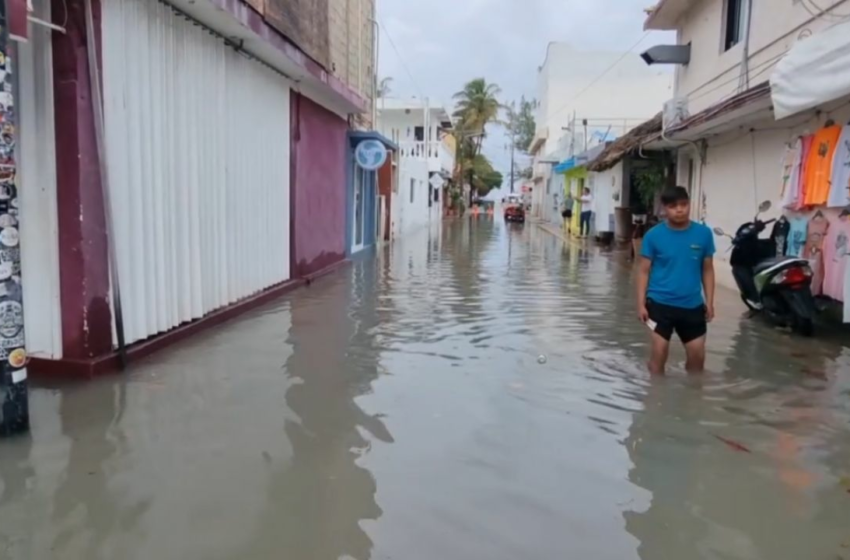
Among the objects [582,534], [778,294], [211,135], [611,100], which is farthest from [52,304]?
[611,100]

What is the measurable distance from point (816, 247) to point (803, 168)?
3.75 ft

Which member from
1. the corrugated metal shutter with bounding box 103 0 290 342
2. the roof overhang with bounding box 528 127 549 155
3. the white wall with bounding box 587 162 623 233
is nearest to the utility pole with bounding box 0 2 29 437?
the corrugated metal shutter with bounding box 103 0 290 342

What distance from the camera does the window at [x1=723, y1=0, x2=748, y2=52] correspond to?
1296 centimetres

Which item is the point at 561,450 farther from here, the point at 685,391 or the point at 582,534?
the point at 685,391

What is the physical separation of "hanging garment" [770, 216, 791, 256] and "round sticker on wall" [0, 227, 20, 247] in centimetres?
873

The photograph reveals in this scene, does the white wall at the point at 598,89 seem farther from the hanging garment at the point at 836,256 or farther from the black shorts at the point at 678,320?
the black shorts at the point at 678,320

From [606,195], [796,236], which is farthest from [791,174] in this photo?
[606,195]

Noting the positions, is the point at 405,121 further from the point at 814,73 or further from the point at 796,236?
the point at 814,73

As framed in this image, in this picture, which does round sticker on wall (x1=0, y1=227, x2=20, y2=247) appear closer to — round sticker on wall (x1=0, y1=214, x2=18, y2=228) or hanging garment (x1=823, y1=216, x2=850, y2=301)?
round sticker on wall (x1=0, y1=214, x2=18, y2=228)

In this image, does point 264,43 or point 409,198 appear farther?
point 409,198

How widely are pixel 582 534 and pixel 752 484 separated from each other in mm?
1232

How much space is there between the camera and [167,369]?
6.13 meters

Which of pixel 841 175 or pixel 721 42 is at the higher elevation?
pixel 721 42

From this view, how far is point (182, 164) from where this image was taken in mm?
7215
